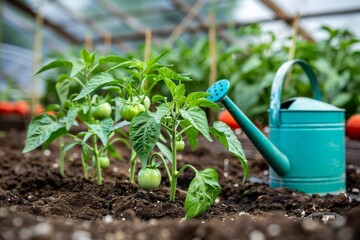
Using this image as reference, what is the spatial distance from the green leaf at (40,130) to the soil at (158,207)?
189 millimetres

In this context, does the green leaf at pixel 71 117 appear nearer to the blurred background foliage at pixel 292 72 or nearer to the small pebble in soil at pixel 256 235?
the small pebble in soil at pixel 256 235

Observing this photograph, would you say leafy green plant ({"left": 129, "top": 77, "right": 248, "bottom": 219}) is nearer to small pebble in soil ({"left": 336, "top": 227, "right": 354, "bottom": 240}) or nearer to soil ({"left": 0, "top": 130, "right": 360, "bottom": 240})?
soil ({"left": 0, "top": 130, "right": 360, "bottom": 240})

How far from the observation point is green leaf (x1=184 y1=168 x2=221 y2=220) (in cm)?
133

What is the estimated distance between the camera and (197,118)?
1.36 m

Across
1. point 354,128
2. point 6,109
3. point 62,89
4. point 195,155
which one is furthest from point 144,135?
point 6,109

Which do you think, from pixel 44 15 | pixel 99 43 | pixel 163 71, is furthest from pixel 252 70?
pixel 44 15

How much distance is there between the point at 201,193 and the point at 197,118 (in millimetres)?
209

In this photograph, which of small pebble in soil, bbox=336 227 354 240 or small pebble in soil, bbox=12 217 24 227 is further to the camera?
small pebble in soil, bbox=12 217 24 227

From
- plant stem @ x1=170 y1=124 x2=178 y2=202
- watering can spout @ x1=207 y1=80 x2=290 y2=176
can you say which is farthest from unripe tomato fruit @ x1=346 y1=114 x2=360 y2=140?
plant stem @ x1=170 y1=124 x2=178 y2=202

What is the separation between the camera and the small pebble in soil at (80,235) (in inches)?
36.0

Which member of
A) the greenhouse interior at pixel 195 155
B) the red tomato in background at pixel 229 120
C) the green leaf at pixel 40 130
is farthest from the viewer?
the red tomato in background at pixel 229 120

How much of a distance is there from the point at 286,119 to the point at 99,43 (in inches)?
244

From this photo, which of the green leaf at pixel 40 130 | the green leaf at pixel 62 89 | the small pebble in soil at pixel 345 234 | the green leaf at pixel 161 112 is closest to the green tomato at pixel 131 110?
the green leaf at pixel 161 112

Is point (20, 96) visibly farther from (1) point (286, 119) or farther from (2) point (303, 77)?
(1) point (286, 119)
